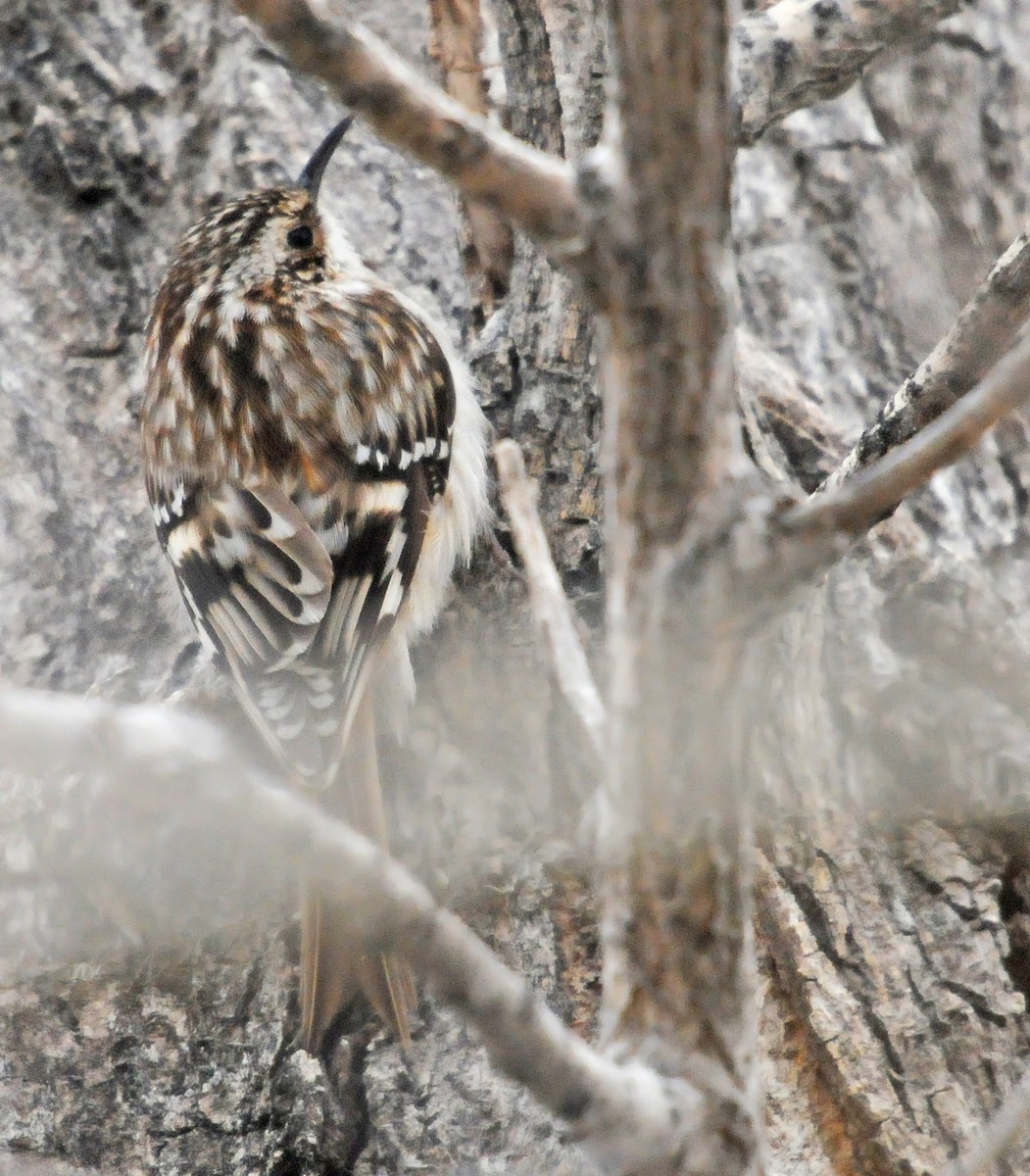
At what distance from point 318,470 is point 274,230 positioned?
23.1 inches

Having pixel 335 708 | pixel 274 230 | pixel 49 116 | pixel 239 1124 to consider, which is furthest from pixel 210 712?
pixel 49 116

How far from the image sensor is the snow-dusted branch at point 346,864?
862 mm

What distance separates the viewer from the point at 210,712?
2361 mm

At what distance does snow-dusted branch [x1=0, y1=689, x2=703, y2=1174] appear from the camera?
2.83 ft

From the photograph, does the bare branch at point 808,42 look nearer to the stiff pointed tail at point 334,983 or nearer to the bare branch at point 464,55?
the bare branch at point 464,55

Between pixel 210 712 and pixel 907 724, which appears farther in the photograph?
pixel 210 712

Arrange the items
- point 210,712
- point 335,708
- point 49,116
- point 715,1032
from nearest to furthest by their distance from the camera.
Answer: point 715,1032
point 335,708
point 210,712
point 49,116

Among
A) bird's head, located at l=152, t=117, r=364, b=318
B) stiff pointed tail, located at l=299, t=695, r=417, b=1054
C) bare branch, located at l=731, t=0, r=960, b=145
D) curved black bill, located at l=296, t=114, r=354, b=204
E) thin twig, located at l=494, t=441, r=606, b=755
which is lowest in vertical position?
stiff pointed tail, located at l=299, t=695, r=417, b=1054

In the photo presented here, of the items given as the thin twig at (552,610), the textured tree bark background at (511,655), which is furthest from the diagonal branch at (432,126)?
the textured tree bark background at (511,655)

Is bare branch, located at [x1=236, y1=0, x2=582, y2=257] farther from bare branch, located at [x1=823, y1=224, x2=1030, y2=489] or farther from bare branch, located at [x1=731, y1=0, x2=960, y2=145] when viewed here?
bare branch, located at [x1=731, y1=0, x2=960, y2=145]

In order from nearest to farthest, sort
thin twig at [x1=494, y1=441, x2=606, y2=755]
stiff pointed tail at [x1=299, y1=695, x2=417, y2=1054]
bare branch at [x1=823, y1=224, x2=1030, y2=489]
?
thin twig at [x1=494, y1=441, x2=606, y2=755] < bare branch at [x1=823, y1=224, x2=1030, y2=489] < stiff pointed tail at [x1=299, y1=695, x2=417, y2=1054]

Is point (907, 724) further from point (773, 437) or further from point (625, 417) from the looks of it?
point (625, 417)

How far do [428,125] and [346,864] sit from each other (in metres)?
0.51

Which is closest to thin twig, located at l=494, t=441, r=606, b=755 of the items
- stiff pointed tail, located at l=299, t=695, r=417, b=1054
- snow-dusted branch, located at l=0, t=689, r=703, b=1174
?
snow-dusted branch, located at l=0, t=689, r=703, b=1174
